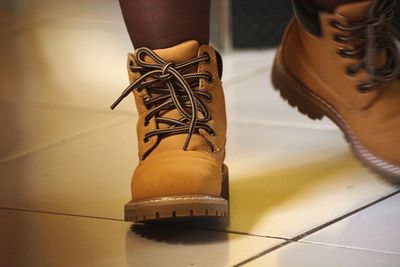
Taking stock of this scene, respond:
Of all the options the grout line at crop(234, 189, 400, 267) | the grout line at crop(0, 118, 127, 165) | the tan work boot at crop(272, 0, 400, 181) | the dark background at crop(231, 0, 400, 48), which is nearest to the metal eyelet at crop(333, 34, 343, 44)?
the tan work boot at crop(272, 0, 400, 181)

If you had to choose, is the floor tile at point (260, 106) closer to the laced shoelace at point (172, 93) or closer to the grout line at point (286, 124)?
the grout line at point (286, 124)

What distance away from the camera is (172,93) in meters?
1.05

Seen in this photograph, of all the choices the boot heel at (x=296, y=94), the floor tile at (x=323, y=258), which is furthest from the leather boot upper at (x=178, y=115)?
the boot heel at (x=296, y=94)

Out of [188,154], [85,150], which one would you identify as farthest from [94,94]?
[188,154]

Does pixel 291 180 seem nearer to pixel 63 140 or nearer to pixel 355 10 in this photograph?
pixel 355 10

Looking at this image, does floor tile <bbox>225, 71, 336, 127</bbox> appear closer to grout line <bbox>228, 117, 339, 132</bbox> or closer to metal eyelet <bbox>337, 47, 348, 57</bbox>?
grout line <bbox>228, 117, 339, 132</bbox>

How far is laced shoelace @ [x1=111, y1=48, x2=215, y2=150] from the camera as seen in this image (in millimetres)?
1047

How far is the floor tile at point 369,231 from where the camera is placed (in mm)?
1006

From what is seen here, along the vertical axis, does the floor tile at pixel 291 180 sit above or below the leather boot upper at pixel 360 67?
below

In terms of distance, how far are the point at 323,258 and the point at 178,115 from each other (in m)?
0.25

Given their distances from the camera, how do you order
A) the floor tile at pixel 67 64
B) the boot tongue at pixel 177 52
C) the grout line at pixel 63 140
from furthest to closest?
the floor tile at pixel 67 64 < the grout line at pixel 63 140 < the boot tongue at pixel 177 52

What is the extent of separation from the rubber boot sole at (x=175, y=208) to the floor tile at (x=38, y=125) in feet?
1.43

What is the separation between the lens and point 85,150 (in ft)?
4.65

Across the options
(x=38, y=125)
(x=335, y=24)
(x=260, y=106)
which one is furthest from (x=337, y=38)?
(x=38, y=125)
